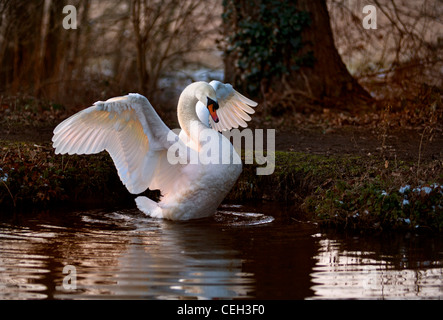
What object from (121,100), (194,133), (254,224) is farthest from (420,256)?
(121,100)

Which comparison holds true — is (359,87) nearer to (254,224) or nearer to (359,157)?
(359,157)

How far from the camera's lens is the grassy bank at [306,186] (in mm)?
6164

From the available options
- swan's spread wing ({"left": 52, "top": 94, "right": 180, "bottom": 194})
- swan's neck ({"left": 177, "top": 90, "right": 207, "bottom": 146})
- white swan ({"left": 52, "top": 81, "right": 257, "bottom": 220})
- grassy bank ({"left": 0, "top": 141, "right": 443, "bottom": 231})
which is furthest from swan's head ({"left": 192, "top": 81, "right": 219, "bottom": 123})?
grassy bank ({"left": 0, "top": 141, "right": 443, "bottom": 231})

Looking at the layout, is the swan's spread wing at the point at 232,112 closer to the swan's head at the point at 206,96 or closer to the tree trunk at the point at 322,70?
the swan's head at the point at 206,96

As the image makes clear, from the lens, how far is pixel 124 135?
267 inches

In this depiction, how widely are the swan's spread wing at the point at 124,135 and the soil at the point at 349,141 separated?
2852mm

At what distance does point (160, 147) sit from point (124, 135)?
1.33ft

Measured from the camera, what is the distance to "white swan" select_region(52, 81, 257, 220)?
6523mm

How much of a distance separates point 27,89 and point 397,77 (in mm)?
8315

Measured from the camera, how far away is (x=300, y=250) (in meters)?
5.45
